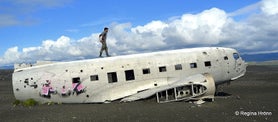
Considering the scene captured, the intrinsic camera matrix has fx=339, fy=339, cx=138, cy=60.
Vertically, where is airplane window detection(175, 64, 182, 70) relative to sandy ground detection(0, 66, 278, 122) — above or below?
above

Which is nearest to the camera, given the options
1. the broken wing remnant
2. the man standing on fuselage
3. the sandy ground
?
the sandy ground

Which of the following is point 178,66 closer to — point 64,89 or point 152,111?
Result: point 152,111

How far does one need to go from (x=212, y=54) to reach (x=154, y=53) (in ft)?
14.6

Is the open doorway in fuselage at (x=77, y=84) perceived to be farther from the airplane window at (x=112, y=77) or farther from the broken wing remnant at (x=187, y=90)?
the broken wing remnant at (x=187, y=90)

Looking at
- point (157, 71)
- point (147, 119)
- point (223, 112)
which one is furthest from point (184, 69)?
point (147, 119)

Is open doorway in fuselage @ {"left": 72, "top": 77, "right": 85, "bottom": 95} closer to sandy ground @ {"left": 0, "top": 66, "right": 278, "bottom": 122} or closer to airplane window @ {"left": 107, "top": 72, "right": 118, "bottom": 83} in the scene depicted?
sandy ground @ {"left": 0, "top": 66, "right": 278, "bottom": 122}

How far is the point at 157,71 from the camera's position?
24.4 meters

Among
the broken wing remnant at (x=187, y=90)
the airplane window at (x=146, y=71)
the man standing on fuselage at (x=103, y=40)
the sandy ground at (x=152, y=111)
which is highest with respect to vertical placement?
the man standing on fuselage at (x=103, y=40)

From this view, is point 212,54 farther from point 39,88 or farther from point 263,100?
point 39,88

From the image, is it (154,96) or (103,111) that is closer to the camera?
(103,111)
